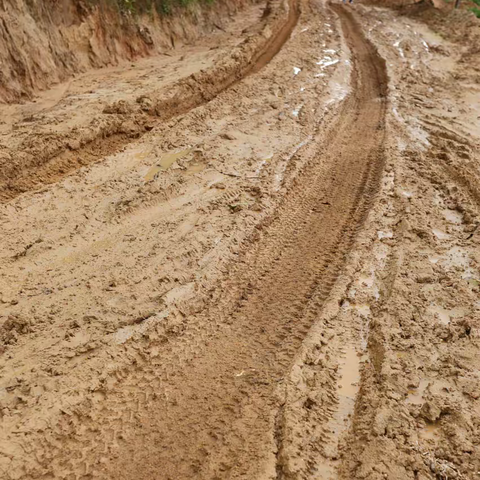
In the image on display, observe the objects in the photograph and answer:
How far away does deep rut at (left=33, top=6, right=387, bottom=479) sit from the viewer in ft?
9.32

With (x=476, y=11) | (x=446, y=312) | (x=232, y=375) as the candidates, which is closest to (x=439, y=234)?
(x=446, y=312)

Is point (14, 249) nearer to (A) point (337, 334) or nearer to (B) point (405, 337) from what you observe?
(A) point (337, 334)

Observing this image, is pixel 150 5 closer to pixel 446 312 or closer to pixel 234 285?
pixel 234 285

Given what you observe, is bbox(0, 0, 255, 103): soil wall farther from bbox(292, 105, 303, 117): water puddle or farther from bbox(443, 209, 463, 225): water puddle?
bbox(443, 209, 463, 225): water puddle

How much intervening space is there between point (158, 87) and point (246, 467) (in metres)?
6.99

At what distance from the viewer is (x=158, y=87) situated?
8.09 metres

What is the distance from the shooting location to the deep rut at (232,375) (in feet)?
9.32

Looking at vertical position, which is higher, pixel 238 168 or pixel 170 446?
pixel 238 168

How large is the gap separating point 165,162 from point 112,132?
3.75ft

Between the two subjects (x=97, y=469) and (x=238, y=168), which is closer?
(x=97, y=469)

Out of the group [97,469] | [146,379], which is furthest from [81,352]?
[97,469]

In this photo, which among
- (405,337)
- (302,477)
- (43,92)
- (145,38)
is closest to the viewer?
(302,477)

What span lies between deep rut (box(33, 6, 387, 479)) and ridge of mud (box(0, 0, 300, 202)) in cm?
296

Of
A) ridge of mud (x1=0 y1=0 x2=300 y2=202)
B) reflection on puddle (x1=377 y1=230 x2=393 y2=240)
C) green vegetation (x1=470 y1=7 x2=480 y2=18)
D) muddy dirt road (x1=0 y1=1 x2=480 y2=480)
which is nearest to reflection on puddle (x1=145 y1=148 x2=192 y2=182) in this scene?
muddy dirt road (x1=0 y1=1 x2=480 y2=480)
